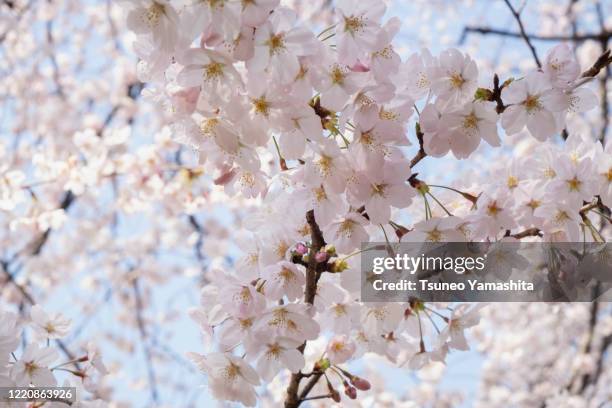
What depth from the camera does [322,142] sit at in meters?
1.35

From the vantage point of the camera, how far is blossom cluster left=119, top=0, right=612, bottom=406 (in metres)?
1.27

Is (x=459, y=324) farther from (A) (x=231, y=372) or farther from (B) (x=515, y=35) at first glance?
(B) (x=515, y=35)

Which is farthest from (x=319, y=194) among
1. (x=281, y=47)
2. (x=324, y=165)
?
(x=281, y=47)

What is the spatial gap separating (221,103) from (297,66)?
0.62 feet

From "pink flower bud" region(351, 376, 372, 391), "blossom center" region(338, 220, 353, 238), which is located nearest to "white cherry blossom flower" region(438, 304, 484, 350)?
"pink flower bud" region(351, 376, 372, 391)

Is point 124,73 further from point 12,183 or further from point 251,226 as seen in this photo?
point 251,226

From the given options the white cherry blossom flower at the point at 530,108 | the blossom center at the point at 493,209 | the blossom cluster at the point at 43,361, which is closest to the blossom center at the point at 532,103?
the white cherry blossom flower at the point at 530,108

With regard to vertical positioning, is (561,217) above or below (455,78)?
below

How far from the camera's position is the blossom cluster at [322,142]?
1268 mm

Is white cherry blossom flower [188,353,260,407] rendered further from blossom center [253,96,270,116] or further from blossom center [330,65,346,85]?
blossom center [330,65,346,85]

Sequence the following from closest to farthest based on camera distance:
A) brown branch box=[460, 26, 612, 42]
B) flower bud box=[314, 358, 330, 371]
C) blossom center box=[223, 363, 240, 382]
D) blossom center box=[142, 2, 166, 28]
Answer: blossom center box=[142, 2, 166, 28], blossom center box=[223, 363, 240, 382], flower bud box=[314, 358, 330, 371], brown branch box=[460, 26, 612, 42]

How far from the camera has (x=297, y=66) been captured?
126 centimetres

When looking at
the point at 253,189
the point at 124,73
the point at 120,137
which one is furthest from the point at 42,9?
the point at 253,189

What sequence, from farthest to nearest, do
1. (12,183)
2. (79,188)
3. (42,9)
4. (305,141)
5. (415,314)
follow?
(42,9), (79,188), (12,183), (415,314), (305,141)
